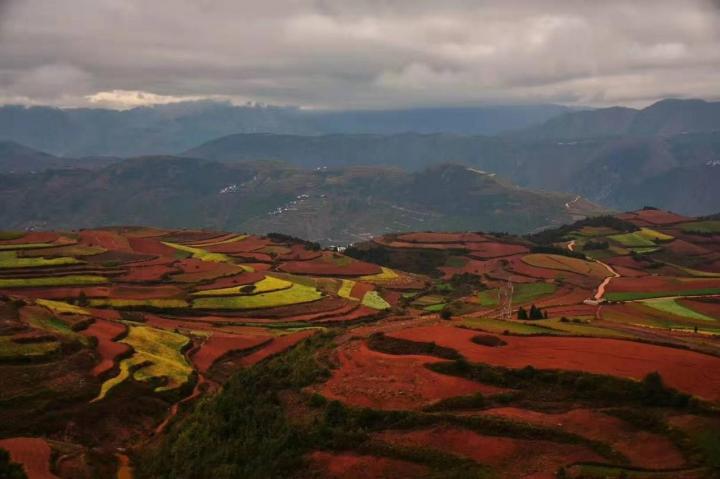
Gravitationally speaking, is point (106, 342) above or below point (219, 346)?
above

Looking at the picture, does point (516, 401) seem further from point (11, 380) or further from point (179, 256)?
point (179, 256)

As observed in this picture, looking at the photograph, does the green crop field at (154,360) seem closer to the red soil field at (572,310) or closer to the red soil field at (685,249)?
the red soil field at (572,310)

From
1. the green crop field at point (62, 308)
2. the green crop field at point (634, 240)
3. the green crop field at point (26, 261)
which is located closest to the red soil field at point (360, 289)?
the green crop field at point (26, 261)

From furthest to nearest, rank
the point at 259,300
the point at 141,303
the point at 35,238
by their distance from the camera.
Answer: the point at 35,238
the point at 259,300
the point at 141,303

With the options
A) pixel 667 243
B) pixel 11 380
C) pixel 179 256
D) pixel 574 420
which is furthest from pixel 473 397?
pixel 667 243

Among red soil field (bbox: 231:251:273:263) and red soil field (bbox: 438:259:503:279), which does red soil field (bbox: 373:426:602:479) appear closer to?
red soil field (bbox: 231:251:273:263)

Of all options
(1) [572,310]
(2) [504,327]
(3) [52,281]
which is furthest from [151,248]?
(2) [504,327]

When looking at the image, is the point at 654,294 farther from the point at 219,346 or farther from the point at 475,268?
the point at 219,346
